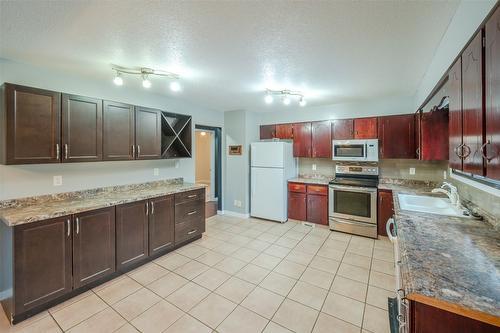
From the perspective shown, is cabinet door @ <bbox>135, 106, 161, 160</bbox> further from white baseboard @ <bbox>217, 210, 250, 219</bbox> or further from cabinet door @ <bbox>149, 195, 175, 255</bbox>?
white baseboard @ <bbox>217, 210, 250, 219</bbox>

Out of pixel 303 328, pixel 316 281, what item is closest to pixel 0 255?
pixel 303 328

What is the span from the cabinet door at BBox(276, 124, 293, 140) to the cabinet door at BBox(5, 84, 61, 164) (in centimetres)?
Answer: 376

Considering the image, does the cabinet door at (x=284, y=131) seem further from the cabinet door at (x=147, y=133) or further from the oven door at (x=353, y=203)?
the cabinet door at (x=147, y=133)

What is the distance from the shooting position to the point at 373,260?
3029 mm

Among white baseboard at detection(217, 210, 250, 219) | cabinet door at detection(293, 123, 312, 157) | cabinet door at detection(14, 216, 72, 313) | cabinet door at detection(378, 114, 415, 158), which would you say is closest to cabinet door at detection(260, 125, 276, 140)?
cabinet door at detection(293, 123, 312, 157)

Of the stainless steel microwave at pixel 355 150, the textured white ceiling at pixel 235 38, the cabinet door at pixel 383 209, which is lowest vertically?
the cabinet door at pixel 383 209

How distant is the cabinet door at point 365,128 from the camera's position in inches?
155

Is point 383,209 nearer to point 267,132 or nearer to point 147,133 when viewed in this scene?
point 267,132

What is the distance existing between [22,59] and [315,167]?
475 centimetres

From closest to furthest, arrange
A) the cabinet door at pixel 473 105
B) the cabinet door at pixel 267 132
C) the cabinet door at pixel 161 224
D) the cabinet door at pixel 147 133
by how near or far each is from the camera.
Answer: the cabinet door at pixel 473 105 → the cabinet door at pixel 161 224 → the cabinet door at pixel 147 133 → the cabinet door at pixel 267 132

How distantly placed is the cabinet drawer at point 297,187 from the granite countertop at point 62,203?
2256 mm

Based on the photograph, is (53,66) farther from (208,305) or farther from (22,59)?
(208,305)

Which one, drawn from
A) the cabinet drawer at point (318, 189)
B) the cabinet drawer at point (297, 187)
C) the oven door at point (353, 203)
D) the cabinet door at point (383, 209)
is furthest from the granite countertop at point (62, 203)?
the cabinet door at point (383, 209)

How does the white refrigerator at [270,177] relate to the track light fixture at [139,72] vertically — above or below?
below
